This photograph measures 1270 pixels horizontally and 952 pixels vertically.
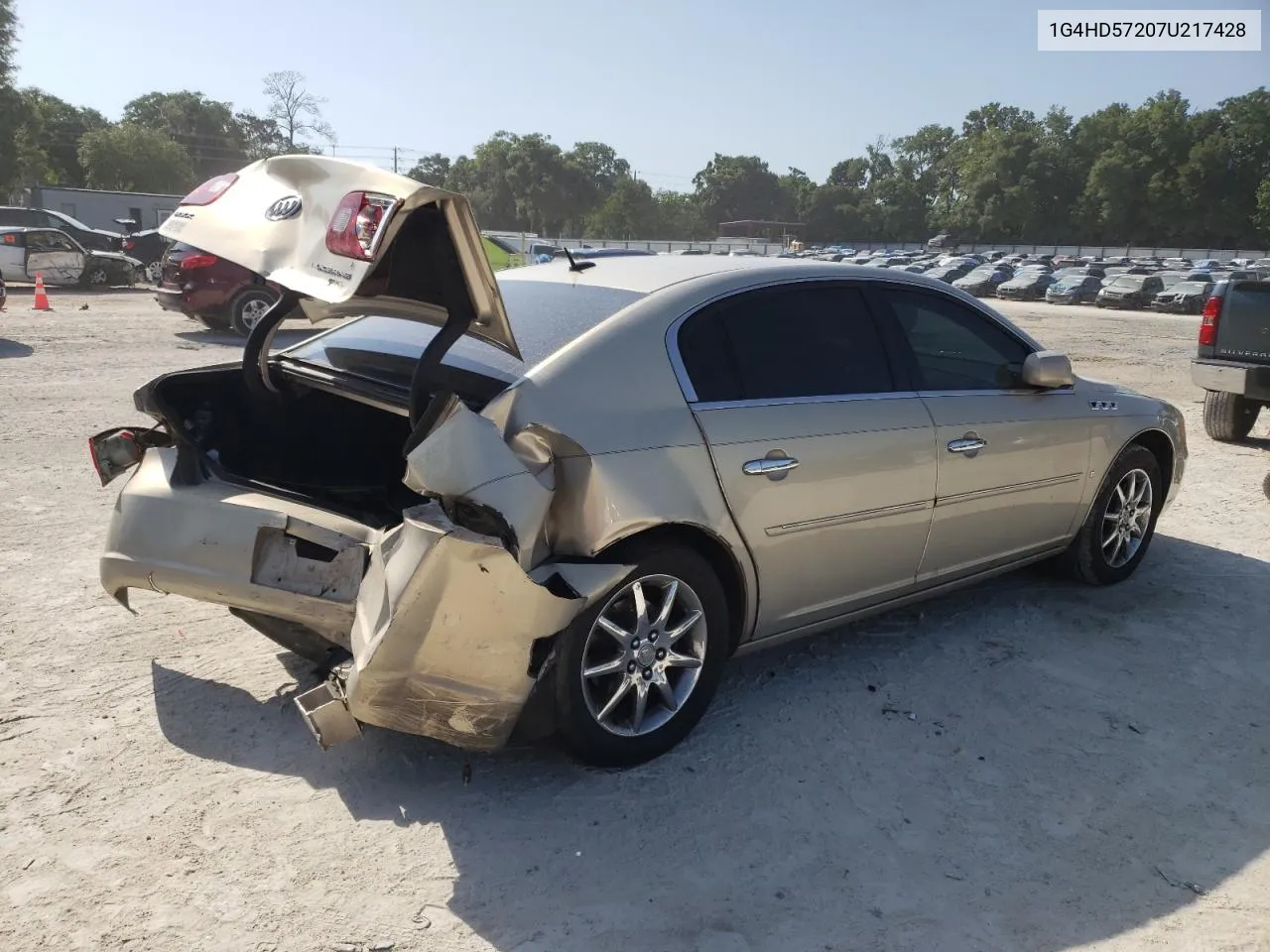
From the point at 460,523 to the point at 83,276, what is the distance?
23064 mm

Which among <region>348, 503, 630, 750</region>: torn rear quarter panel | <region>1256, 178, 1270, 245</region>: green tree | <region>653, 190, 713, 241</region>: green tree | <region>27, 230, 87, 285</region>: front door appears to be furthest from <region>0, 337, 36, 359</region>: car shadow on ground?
<region>1256, 178, 1270, 245</region>: green tree

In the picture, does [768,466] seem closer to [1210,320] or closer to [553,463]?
[553,463]

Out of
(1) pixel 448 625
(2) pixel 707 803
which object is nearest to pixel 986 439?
(2) pixel 707 803

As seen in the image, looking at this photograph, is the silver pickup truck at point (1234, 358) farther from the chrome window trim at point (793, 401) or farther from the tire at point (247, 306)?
the tire at point (247, 306)

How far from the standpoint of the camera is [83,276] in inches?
858

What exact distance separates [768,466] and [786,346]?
1.81 feet

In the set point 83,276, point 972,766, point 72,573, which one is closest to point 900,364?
point 972,766

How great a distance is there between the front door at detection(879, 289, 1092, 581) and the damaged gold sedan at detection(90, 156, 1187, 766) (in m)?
0.02

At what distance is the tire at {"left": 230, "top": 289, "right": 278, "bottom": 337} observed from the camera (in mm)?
13945

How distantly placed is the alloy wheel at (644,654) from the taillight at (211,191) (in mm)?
1884

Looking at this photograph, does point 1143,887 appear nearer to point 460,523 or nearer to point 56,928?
point 460,523

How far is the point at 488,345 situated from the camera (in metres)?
3.33

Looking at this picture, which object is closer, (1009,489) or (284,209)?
(284,209)

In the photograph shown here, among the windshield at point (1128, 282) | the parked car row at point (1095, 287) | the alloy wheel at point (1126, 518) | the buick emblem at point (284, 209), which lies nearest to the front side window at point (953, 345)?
the alloy wheel at point (1126, 518)
